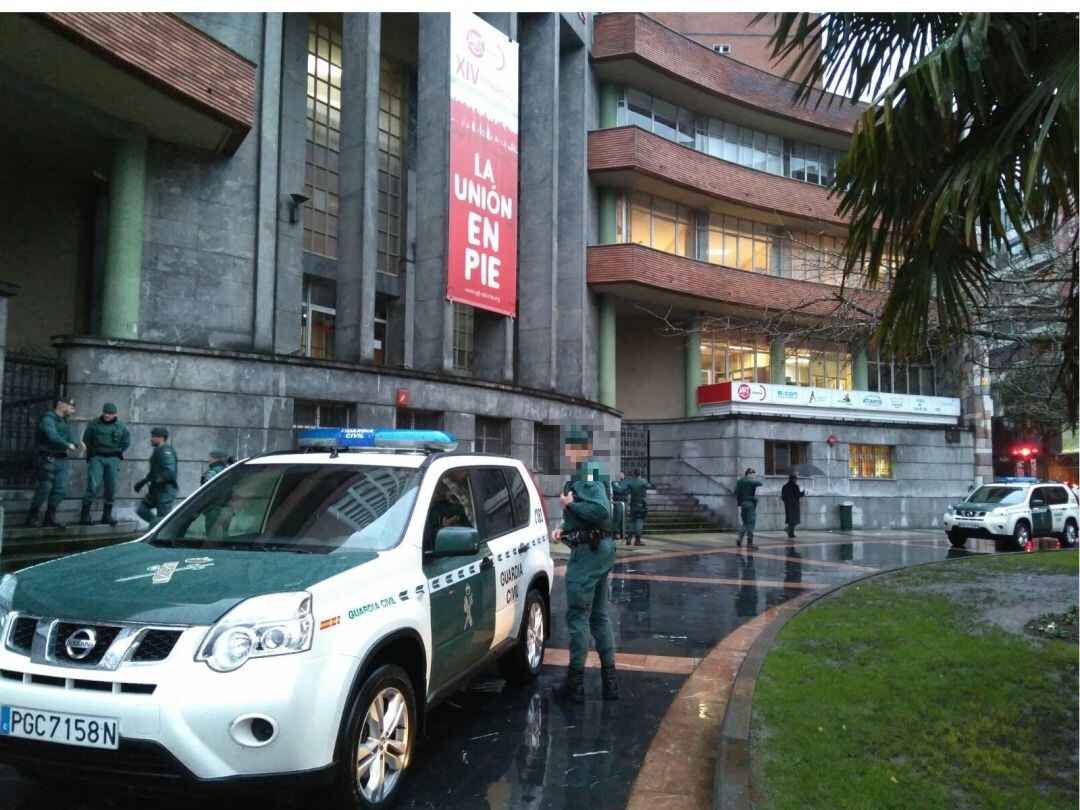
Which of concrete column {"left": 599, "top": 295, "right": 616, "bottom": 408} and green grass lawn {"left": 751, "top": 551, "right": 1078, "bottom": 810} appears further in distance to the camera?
concrete column {"left": 599, "top": 295, "right": 616, "bottom": 408}

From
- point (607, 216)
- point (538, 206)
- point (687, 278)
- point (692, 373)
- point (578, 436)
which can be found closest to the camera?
point (578, 436)

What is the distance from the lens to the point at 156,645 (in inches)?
122

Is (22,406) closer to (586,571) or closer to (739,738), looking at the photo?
(586,571)

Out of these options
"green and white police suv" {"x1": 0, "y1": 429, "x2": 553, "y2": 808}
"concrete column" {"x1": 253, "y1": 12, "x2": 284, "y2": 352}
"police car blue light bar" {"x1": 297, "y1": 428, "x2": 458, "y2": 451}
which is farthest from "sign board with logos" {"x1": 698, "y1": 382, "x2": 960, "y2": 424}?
"green and white police suv" {"x1": 0, "y1": 429, "x2": 553, "y2": 808}

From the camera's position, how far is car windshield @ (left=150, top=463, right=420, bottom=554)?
13.5ft

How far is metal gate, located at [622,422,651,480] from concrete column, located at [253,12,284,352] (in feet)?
48.1

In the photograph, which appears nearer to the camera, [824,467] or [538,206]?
[538,206]

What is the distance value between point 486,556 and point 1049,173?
4112 millimetres

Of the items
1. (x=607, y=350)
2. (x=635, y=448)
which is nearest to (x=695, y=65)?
(x=607, y=350)

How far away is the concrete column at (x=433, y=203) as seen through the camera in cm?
1705

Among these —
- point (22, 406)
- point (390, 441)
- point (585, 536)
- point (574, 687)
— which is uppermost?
point (22, 406)

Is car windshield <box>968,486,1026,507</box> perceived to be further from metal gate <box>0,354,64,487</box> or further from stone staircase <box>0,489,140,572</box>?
metal gate <box>0,354,64,487</box>

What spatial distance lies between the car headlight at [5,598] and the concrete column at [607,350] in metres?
23.2

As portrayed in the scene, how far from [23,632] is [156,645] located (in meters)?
0.73
